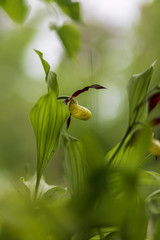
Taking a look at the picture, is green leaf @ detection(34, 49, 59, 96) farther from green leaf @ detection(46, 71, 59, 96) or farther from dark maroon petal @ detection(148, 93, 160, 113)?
dark maroon petal @ detection(148, 93, 160, 113)

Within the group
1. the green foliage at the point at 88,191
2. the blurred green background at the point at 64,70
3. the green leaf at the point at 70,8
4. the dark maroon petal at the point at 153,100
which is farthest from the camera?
the blurred green background at the point at 64,70

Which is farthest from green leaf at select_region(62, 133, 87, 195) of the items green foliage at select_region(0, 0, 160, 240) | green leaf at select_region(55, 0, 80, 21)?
green leaf at select_region(55, 0, 80, 21)

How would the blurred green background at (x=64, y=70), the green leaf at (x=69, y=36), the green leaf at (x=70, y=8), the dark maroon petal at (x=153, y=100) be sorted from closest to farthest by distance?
the dark maroon petal at (x=153, y=100) → the green leaf at (x=70, y=8) → the green leaf at (x=69, y=36) → the blurred green background at (x=64, y=70)

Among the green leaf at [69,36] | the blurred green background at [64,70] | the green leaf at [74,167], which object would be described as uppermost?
the green leaf at [69,36]

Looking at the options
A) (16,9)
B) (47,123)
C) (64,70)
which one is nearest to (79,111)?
(47,123)

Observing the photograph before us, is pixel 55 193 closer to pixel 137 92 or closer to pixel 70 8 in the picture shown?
pixel 137 92

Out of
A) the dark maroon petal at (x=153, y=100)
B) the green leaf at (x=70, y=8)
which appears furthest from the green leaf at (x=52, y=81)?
the green leaf at (x=70, y=8)

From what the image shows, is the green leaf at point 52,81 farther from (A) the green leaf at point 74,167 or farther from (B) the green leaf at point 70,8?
(B) the green leaf at point 70,8
